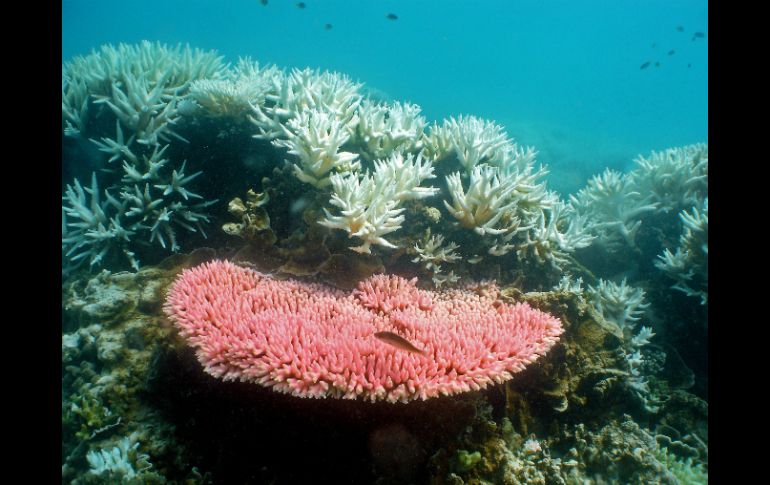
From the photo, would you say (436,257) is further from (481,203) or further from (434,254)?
(481,203)

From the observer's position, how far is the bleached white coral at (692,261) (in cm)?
538

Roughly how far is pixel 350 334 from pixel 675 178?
6412mm

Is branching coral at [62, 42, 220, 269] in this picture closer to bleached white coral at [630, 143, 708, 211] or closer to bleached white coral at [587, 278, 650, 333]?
bleached white coral at [587, 278, 650, 333]

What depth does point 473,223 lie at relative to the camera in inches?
175

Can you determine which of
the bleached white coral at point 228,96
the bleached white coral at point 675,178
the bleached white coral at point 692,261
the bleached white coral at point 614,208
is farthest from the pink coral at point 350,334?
the bleached white coral at point 675,178

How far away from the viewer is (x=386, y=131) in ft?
16.3

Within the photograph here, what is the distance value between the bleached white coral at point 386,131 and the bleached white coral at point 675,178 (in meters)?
4.31

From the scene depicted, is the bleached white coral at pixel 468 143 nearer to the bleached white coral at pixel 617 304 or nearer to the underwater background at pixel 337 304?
the underwater background at pixel 337 304

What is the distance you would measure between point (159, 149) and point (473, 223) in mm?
3799

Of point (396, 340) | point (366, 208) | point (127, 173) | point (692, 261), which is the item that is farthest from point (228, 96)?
point (692, 261)

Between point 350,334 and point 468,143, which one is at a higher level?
point 468,143

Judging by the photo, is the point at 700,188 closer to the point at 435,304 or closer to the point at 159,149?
the point at 435,304
